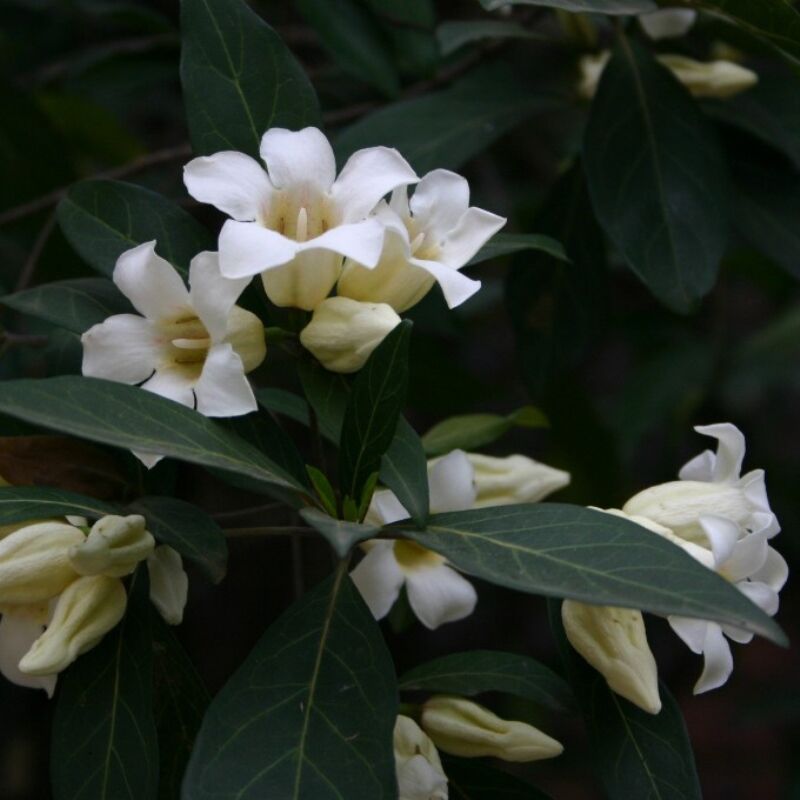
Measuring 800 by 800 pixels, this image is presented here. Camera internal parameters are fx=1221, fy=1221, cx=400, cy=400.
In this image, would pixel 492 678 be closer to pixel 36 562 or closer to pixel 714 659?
pixel 714 659

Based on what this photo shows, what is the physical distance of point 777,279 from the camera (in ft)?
7.32

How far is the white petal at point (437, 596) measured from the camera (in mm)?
1014

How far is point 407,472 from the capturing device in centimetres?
87

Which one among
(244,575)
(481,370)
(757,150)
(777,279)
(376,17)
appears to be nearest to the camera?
(757,150)

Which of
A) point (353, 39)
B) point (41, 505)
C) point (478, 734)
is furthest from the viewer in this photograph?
point (353, 39)

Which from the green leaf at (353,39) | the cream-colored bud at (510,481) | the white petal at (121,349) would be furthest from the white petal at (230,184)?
the green leaf at (353,39)

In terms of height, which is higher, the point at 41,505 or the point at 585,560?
the point at 585,560

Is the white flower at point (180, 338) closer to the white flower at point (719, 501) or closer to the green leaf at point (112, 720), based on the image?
the green leaf at point (112, 720)

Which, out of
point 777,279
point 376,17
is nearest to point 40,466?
point 376,17

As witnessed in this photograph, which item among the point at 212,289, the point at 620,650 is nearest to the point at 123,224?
the point at 212,289

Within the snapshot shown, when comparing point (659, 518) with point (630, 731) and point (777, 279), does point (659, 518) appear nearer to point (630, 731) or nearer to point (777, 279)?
point (630, 731)

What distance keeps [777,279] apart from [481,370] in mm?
1034

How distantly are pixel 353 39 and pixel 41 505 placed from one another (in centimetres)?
89

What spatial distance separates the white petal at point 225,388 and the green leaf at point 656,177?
1.74 ft
